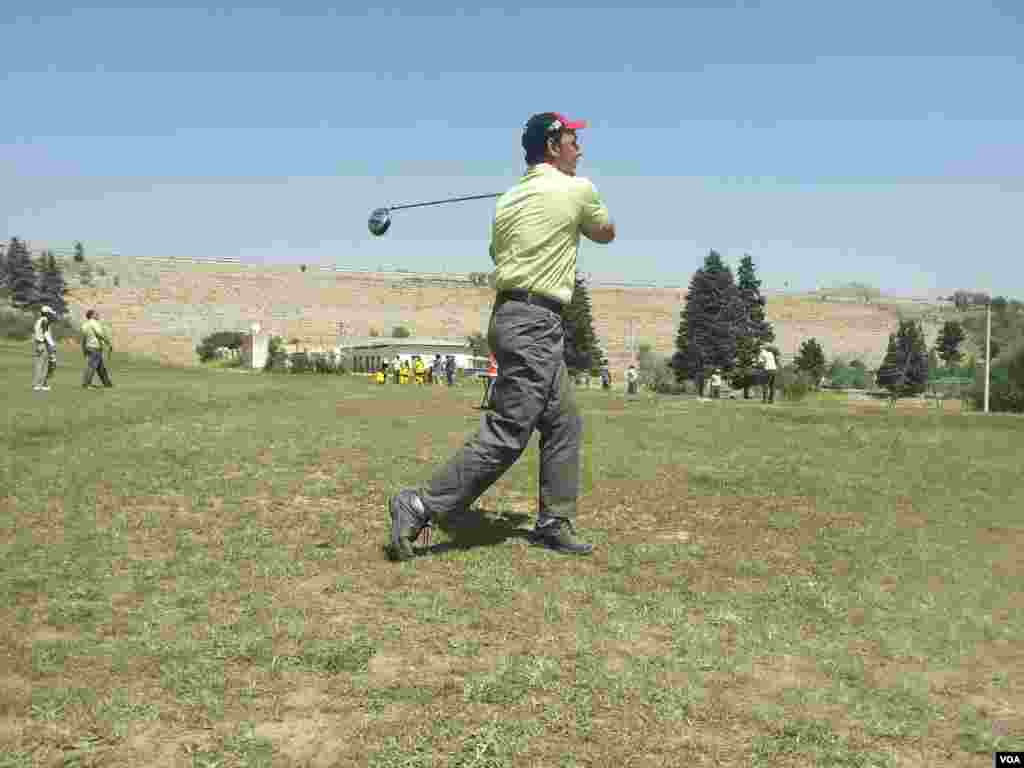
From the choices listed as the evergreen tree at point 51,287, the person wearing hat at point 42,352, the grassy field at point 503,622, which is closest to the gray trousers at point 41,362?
the person wearing hat at point 42,352

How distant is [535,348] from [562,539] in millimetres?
1116

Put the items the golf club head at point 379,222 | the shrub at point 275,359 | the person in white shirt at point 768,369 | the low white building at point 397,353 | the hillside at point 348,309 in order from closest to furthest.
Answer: the golf club head at point 379,222 < the person in white shirt at point 768,369 < the shrub at point 275,359 < the low white building at point 397,353 < the hillside at point 348,309

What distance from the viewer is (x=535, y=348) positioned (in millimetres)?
4969

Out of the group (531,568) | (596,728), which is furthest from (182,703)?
(531,568)

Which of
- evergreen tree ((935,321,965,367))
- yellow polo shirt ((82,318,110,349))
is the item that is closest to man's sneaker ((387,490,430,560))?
yellow polo shirt ((82,318,110,349))

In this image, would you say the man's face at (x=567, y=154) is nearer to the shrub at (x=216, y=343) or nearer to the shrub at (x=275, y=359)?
the shrub at (x=275, y=359)

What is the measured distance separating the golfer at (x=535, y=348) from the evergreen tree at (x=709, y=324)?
70.1 meters

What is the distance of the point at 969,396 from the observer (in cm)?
4562

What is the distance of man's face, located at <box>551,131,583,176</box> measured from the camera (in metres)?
5.23

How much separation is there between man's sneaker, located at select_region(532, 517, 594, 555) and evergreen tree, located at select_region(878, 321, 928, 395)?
83324mm

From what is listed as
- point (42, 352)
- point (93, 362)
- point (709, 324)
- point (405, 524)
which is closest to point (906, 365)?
point (709, 324)

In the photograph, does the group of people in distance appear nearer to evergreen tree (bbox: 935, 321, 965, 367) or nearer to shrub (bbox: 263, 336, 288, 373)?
shrub (bbox: 263, 336, 288, 373)

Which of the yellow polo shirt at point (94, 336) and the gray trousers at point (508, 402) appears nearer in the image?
the gray trousers at point (508, 402)

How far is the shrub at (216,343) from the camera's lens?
77312mm
